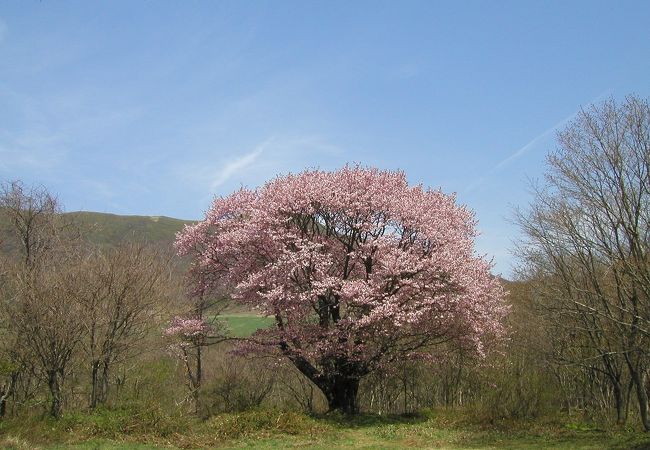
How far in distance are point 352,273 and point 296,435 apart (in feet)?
21.9

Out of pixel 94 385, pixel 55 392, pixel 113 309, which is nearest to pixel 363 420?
pixel 94 385

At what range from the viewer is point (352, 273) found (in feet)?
72.9

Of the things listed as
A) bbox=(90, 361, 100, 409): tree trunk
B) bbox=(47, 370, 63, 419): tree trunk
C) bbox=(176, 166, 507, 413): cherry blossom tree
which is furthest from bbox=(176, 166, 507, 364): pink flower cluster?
bbox=(47, 370, 63, 419): tree trunk

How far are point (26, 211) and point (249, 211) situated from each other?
1247 cm

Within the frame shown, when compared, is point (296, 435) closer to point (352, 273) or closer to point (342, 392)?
point (342, 392)

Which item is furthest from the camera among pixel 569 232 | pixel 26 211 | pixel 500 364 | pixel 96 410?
pixel 26 211

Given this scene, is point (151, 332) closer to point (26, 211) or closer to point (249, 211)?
point (249, 211)

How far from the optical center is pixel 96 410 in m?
17.8

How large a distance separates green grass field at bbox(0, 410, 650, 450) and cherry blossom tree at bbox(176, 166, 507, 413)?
2.68m

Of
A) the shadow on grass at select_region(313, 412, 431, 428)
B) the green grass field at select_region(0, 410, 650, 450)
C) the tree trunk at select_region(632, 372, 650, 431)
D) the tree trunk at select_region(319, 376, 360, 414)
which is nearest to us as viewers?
the green grass field at select_region(0, 410, 650, 450)

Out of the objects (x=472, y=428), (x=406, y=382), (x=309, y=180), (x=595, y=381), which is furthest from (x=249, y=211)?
(x=595, y=381)

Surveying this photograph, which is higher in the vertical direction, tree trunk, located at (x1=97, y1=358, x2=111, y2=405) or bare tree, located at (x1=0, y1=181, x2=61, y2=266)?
bare tree, located at (x1=0, y1=181, x2=61, y2=266)

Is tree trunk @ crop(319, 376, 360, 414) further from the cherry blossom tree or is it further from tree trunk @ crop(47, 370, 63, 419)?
tree trunk @ crop(47, 370, 63, 419)

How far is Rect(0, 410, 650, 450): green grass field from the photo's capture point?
15891mm
